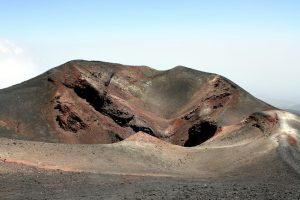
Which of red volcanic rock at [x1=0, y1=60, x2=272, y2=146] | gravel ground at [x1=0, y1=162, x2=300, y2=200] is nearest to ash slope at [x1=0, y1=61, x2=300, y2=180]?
red volcanic rock at [x1=0, y1=60, x2=272, y2=146]

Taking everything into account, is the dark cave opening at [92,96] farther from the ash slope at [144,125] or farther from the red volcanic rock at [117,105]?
the ash slope at [144,125]

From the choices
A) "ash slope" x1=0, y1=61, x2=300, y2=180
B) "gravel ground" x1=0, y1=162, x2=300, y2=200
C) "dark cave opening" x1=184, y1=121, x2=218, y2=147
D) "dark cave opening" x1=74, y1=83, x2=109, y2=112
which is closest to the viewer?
"gravel ground" x1=0, y1=162, x2=300, y2=200

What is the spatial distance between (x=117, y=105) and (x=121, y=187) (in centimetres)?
2851

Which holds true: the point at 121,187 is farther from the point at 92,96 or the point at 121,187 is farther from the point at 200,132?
the point at 92,96

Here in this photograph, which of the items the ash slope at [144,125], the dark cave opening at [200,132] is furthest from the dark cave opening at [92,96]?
the dark cave opening at [200,132]

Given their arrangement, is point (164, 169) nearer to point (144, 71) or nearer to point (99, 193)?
point (99, 193)

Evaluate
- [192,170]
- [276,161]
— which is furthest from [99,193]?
[276,161]

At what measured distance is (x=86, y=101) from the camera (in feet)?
163

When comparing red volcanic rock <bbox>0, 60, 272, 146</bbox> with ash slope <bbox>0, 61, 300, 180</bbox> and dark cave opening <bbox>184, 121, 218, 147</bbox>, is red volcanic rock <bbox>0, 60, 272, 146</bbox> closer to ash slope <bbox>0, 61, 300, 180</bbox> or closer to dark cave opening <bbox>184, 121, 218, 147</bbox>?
dark cave opening <bbox>184, 121, 218, 147</bbox>

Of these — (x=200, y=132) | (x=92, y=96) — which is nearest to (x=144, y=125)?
(x=200, y=132)

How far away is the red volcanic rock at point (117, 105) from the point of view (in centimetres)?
4556

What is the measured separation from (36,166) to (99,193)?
574 cm

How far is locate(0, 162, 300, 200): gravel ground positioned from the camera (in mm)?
19844

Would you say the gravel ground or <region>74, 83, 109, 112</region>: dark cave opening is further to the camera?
<region>74, 83, 109, 112</region>: dark cave opening
